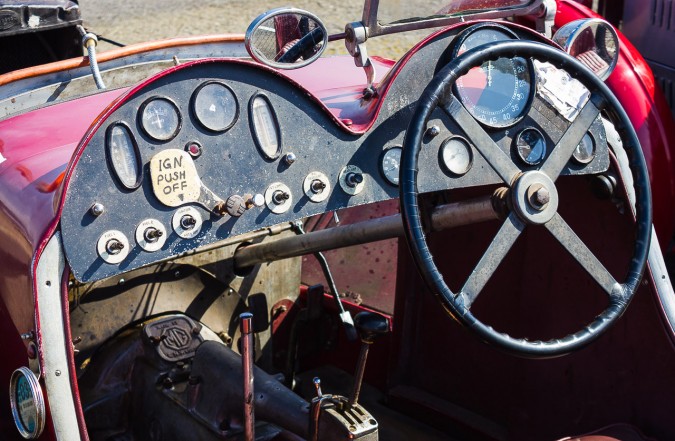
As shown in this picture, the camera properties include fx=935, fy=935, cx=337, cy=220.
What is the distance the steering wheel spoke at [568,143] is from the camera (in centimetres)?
229

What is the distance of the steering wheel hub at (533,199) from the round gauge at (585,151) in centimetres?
40

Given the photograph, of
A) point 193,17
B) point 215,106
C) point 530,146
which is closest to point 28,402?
point 215,106

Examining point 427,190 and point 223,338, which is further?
point 223,338

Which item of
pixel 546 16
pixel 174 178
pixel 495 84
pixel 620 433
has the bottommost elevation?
pixel 620 433

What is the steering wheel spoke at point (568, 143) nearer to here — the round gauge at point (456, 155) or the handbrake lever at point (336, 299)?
the round gauge at point (456, 155)

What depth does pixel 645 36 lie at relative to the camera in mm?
4230

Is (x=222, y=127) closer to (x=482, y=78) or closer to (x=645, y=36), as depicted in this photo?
(x=482, y=78)

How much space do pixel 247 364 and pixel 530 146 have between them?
909 mm

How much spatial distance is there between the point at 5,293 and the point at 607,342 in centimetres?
179

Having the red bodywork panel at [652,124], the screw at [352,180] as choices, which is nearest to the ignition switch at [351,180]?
the screw at [352,180]

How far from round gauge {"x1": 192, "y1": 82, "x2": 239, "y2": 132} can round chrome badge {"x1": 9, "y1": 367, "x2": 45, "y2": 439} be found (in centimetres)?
70

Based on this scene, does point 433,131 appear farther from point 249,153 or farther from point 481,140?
point 249,153

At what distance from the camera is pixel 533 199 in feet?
7.23

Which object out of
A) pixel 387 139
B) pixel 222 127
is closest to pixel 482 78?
pixel 387 139
